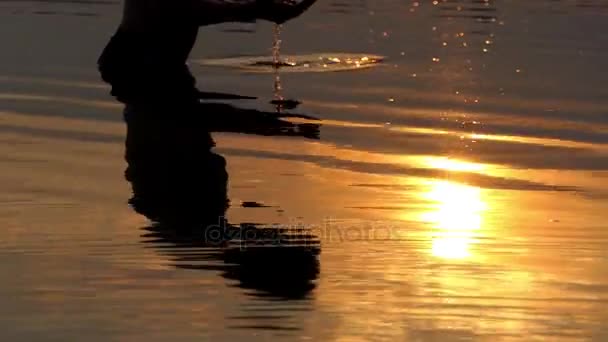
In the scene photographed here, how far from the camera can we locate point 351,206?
25.5 ft

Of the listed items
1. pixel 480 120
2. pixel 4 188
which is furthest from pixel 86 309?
pixel 480 120

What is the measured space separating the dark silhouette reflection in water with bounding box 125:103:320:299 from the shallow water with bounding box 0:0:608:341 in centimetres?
3

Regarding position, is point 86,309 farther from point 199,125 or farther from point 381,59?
point 381,59

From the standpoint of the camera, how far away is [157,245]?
6.75 m

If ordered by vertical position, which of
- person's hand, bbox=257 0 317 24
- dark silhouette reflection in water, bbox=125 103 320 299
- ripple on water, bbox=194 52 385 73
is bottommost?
dark silhouette reflection in water, bbox=125 103 320 299

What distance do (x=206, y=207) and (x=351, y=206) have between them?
687 mm

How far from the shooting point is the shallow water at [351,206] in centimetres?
572

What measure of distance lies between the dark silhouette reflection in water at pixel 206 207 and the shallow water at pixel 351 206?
0.11 feet

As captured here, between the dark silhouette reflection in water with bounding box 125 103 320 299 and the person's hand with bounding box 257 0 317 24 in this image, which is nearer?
the dark silhouette reflection in water with bounding box 125 103 320 299

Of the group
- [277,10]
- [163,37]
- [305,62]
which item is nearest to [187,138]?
[277,10]

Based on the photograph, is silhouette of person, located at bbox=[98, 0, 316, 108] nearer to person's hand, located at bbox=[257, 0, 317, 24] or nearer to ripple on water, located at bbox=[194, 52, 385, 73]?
person's hand, located at bbox=[257, 0, 317, 24]

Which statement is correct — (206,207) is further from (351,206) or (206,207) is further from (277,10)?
(277,10)

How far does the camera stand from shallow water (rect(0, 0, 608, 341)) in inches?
225

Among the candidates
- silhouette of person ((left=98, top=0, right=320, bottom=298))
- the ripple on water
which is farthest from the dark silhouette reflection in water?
the ripple on water
